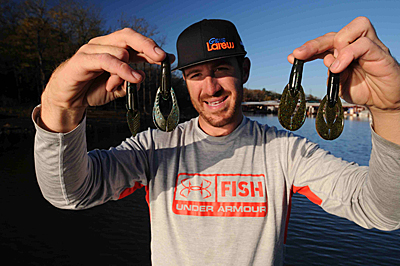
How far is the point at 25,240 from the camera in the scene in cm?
938

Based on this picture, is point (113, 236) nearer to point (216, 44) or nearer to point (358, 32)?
point (216, 44)

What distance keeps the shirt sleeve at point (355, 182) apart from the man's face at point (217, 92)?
705 mm

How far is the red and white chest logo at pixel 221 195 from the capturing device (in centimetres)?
260

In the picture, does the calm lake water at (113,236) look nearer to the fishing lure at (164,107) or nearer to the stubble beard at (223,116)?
the stubble beard at (223,116)

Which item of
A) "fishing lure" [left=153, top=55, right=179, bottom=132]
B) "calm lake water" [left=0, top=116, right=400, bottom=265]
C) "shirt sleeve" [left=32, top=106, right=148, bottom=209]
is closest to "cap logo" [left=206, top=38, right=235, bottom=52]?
"fishing lure" [left=153, top=55, right=179, bottom=132]

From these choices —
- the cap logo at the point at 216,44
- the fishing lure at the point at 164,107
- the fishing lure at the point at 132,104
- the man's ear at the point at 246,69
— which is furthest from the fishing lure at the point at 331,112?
the man's ear at the point at 246,69

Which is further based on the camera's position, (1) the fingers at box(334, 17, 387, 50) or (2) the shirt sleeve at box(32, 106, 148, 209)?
(2) the shirt sleeve at box(32, 106, 148, 209)

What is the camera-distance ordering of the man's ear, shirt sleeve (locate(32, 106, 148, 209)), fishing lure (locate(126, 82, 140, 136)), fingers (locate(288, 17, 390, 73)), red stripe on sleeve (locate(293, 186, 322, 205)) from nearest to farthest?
fingers (locate(288, 17, 390, 73)), fishing lure (locate(126, 82, 140, 136)), shirt sleeve (locate(32, 106, 148, 209)), red stripe on sleeve (locate(293, 186, 322, 205)), the man's ear

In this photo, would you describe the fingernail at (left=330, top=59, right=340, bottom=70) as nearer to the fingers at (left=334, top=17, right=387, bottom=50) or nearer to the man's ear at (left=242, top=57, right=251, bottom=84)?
the fingers at (left=334, top=17, right=387, bottom=50)

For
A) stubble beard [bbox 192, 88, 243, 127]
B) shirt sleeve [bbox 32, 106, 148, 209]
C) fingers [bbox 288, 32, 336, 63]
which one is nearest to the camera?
fingers [bbox 288, 32, 336, 63]

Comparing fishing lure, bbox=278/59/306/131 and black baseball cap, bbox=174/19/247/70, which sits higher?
black baseball cap, bbox=174/19/247/70

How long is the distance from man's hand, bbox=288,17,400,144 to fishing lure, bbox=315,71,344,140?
0.08 m

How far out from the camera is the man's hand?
5.26 ft

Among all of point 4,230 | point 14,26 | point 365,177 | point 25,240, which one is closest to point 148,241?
point 25,240
